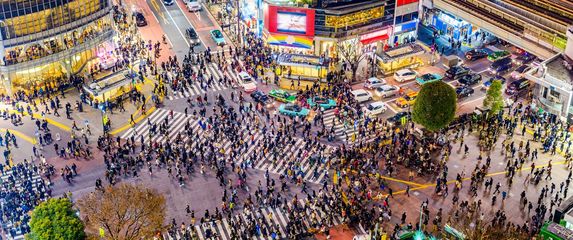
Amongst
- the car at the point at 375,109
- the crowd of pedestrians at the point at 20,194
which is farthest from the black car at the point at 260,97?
the crowd of pedestrians at the point at 20,194

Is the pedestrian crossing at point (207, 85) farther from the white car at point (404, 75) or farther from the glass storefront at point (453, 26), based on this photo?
the glass storefront at point (453, 26)

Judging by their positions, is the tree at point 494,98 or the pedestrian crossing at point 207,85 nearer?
→ the tree at point 494,98

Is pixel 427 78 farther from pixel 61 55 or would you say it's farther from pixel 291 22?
pixel 61 55

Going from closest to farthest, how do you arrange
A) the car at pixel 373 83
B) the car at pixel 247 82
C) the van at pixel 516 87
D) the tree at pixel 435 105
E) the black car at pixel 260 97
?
the tree at pixel 435 105
the black car at pixel 260 97
the van at pixel 516 87
the car at pixel 247 82
the car at pixel 373 83

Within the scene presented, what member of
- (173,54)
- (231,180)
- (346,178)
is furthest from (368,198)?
(173,54)

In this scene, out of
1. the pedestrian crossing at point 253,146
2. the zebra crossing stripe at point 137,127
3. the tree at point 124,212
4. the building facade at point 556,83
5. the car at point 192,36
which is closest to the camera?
the tree at point 124,212

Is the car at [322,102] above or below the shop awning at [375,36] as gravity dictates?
below

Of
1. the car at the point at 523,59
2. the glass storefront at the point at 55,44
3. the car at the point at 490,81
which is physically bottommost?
the car at the point at 490,81
